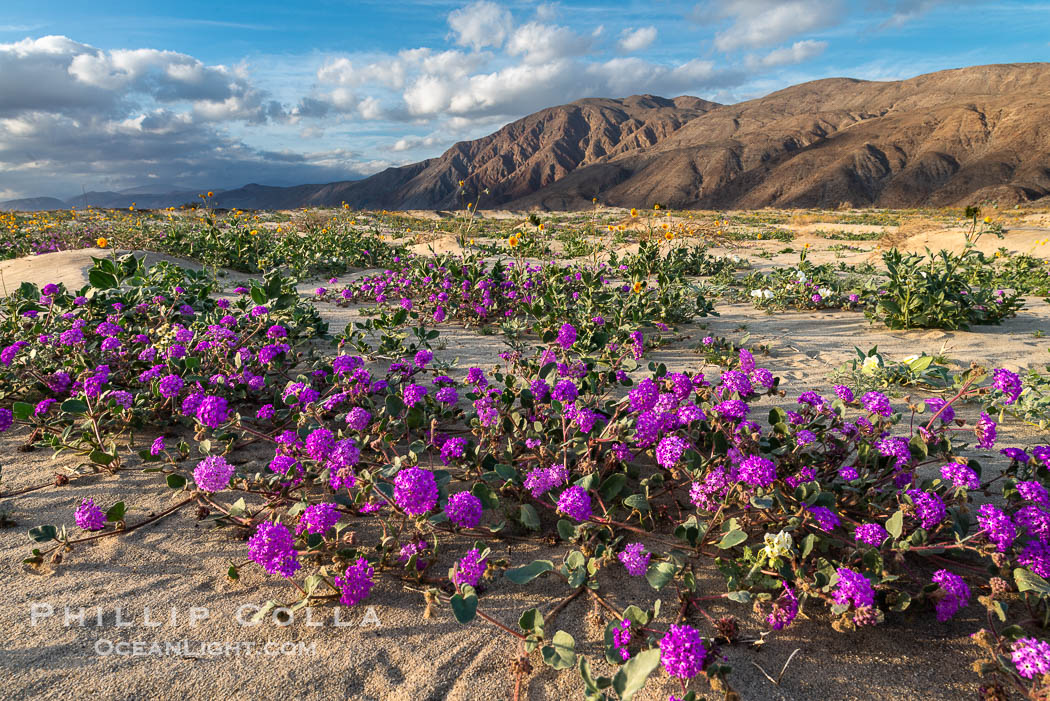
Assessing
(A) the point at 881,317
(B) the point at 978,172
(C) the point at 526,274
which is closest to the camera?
(A) the point at 881,317

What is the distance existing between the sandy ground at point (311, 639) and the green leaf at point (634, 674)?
0.29 m

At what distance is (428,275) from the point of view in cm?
695

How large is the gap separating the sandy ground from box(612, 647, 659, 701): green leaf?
0.29m

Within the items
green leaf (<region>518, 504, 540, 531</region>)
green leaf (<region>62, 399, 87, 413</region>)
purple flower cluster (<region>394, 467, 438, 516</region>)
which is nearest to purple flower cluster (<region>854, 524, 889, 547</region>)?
green leaf (<region>518, 504, 540, 531</region>)

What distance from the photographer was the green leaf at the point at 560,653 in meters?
1.65

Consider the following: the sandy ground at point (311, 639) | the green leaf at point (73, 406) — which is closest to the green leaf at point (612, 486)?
the sandy ground at point (311, 639)

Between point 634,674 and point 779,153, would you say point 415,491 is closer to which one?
point 634,674

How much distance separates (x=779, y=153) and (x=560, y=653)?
101560mm

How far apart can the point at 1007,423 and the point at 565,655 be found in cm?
373

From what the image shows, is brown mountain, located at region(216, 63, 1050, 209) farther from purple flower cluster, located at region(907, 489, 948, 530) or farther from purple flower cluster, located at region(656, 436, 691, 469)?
purple flower cluster, located at region(907, 489, 948, 530)

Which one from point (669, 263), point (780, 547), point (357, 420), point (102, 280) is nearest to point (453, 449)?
point (357, 420)

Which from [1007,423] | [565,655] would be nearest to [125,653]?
[565,655]

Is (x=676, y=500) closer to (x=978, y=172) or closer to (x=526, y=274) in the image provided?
(x=526, y=274)

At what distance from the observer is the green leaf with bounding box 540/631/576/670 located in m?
1.65
